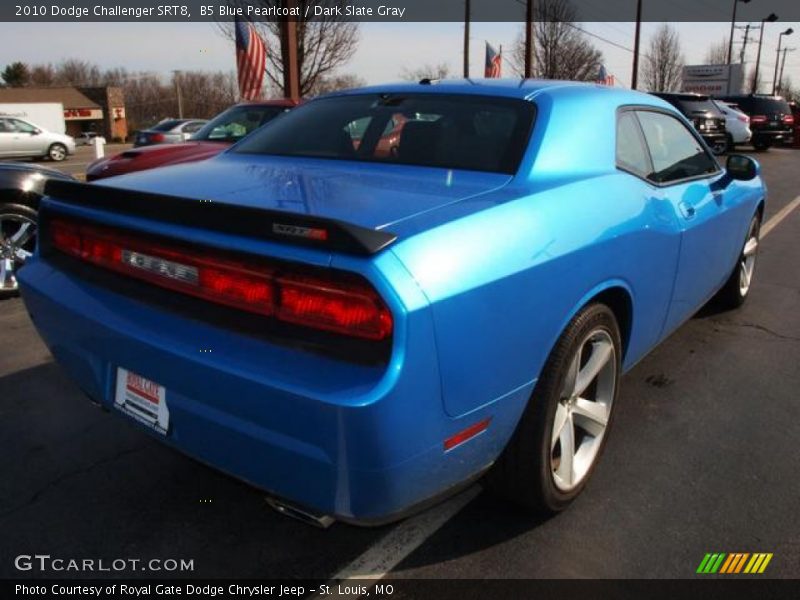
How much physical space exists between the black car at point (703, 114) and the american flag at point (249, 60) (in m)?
10.2

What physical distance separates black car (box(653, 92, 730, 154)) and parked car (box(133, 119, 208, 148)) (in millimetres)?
12240

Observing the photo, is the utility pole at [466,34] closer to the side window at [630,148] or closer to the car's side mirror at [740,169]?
the car's side mirror at [740,169]

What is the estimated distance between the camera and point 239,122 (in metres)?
8.44

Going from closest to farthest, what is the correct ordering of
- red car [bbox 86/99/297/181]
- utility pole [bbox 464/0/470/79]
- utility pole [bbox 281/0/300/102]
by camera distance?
red car [bbox 86/99/297/181], utility pole [bbox 281/0/300/102], utility pole [bbox 464/0/470/79]

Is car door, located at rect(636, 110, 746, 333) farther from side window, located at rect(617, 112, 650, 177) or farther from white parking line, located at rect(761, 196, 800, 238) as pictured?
white parking line, located at rect(761, 196, 800, 238)

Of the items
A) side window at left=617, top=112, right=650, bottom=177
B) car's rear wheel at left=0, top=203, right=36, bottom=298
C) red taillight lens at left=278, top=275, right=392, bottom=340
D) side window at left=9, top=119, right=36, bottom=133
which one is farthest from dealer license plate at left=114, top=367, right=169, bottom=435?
side window at left=9, top=119, right=36, bottom=133

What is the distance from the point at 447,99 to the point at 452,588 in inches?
78.8

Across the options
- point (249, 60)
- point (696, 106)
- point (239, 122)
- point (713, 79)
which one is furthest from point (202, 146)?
point (713, 79)

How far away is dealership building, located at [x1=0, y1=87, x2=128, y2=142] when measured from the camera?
7144cm

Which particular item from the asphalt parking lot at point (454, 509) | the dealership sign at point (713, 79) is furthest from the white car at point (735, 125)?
the dealership sign at point (713, 79)

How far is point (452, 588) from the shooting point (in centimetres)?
221

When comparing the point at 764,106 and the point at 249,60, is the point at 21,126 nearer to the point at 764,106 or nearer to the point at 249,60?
the point at 249,60

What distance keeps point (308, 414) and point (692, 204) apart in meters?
2.44

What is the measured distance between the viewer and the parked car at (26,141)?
81.8ft
